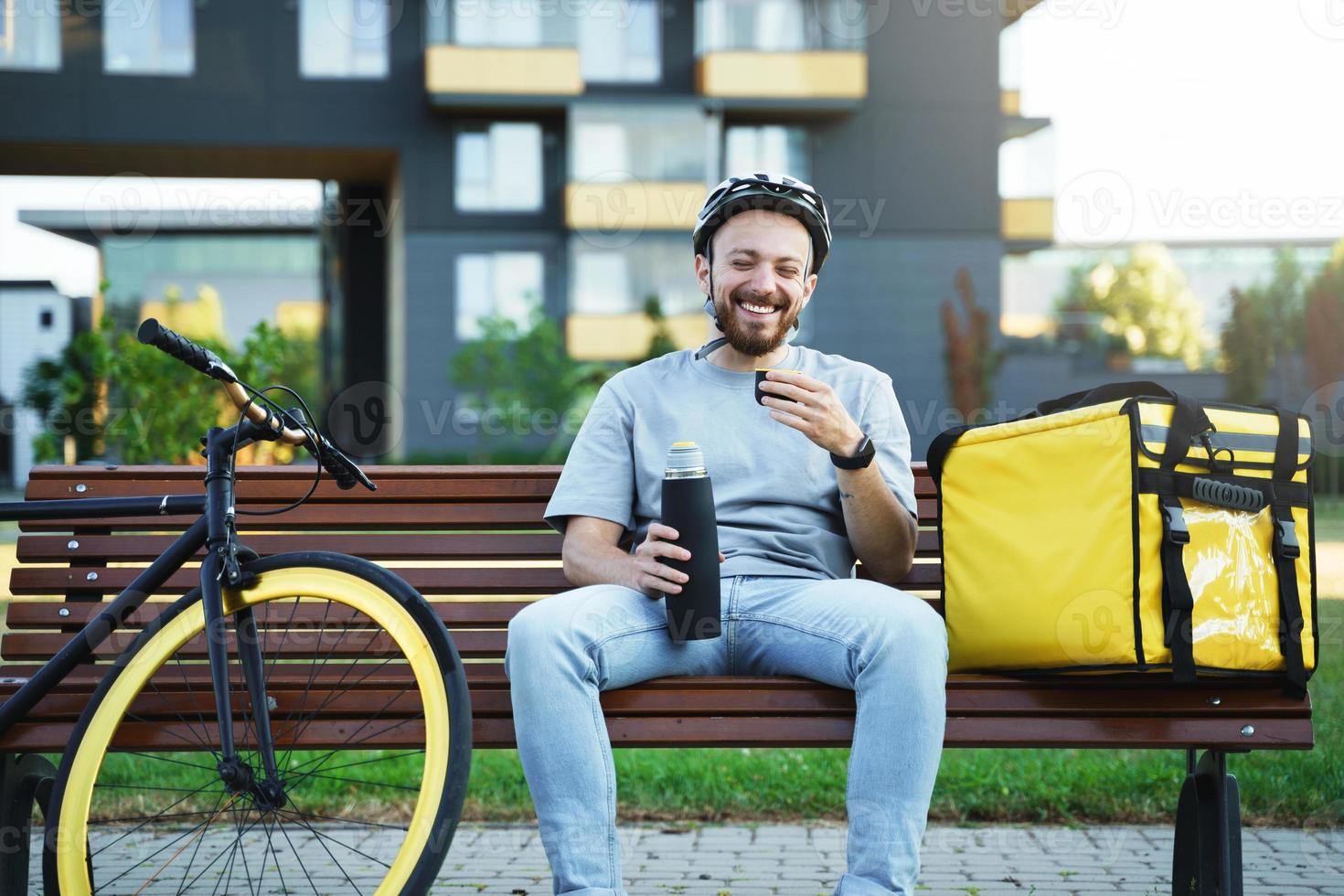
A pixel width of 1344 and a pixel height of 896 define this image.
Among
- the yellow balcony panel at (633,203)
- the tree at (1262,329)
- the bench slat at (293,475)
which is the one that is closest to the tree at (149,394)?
the bench slat at (293,475)

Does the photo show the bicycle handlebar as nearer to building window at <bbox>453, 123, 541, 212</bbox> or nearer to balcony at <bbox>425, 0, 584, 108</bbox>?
balcony at <bbox>425, 0, 584, 108</bbox>

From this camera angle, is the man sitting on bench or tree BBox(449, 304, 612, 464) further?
tree BBox(449, 304, 612, 464)

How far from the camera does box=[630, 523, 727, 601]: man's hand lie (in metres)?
2.88

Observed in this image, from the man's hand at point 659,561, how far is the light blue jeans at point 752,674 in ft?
0.34

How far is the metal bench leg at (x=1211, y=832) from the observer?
10.1 ft

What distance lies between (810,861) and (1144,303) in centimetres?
4686

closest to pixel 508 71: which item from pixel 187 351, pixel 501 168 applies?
pixel 501 168

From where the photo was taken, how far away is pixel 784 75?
2970 cm

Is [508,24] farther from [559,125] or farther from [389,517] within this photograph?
[389,517]

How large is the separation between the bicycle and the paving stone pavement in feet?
1.18

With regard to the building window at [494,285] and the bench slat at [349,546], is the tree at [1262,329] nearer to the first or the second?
the building window at [494,285]

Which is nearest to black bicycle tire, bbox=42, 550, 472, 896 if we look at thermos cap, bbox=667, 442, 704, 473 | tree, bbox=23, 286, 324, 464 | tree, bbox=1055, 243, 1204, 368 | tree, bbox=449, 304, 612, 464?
thermos cap, bbox=667, 442, 704, 473

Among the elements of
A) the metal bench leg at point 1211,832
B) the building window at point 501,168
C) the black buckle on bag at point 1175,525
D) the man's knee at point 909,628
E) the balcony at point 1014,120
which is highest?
the balcony at point 1014,120

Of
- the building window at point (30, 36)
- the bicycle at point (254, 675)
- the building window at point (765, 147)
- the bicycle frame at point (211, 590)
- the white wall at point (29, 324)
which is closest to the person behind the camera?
the bicycle at point (254, 675)
